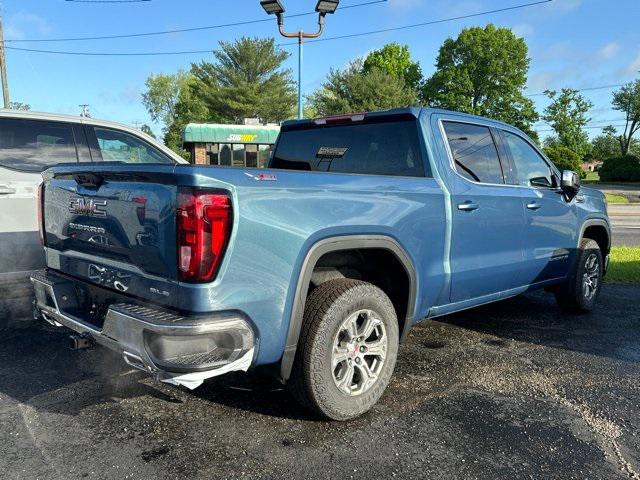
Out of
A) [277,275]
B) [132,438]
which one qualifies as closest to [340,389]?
[277,275]

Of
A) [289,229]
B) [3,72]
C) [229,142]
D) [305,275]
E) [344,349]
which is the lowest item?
[344,349]

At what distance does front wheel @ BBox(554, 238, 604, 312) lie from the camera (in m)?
5.46

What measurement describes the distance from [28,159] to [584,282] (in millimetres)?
5755

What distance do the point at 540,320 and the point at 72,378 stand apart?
4.39 m

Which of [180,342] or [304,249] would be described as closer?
[180,342]

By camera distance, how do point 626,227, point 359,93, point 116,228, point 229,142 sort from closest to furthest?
point 116,228
point 626,227
point 229,142
point 359,93

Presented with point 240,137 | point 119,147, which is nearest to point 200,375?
point 119,147

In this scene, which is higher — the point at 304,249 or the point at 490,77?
the point at 490,77

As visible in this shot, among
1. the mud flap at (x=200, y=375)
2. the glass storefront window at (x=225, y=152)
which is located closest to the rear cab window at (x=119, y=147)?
the mud flap at (x=200, y=375)

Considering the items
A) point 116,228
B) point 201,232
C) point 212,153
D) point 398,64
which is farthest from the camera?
point 398,64

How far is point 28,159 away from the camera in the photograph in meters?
5.21

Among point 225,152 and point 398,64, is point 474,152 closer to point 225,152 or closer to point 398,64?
point 225,152

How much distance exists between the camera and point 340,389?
3.08 m

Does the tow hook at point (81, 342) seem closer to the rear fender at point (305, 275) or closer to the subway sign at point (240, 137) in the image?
the rear fender at point (305, 275)
